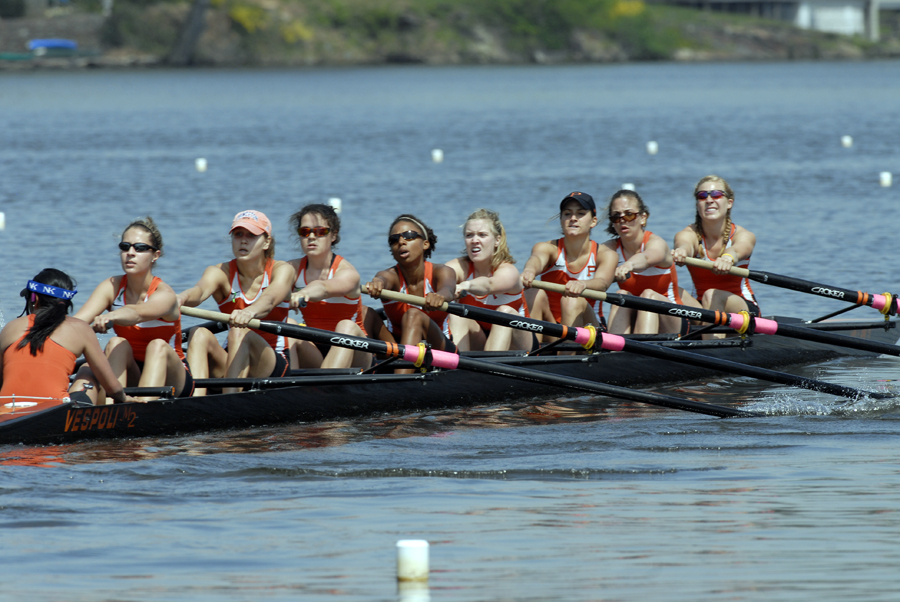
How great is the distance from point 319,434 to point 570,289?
2.32 meters

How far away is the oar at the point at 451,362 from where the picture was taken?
8.23 meters

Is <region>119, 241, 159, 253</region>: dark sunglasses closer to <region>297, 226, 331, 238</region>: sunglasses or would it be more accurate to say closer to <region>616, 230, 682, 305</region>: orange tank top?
<region>297, 226, 331, 238</region>: sunglasses

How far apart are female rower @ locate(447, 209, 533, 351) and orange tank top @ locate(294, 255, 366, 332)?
778mm

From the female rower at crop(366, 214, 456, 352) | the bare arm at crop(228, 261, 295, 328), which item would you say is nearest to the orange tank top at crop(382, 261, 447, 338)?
the female rower at crop(366, 214, 456, 352)

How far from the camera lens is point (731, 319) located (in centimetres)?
1002

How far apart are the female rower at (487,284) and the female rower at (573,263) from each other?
30cm

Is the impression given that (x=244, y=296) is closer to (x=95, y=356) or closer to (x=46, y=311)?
(x=95, y=356)

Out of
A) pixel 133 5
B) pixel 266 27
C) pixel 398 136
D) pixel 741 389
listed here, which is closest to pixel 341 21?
pixel 266 27

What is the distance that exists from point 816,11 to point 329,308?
120 meters

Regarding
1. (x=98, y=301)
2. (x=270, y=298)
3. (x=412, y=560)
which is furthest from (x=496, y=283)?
(x=412, y=560)

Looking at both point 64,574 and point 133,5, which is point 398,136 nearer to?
point 64,574

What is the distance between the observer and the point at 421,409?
30.9 feet

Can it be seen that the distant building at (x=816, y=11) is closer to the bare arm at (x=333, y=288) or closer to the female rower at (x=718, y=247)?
the female rower at (x=718, y=247)

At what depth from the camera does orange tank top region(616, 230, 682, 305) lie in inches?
417
